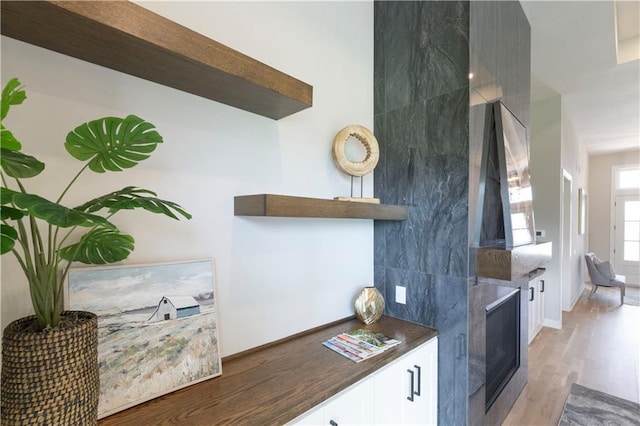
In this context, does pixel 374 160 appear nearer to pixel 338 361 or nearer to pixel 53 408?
pixel 338 361

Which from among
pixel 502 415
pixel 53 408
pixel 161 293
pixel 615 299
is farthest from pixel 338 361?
pixel 615 299

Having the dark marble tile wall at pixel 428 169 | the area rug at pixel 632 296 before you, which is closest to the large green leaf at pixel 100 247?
the dark marble tile wall at pixel 428 169

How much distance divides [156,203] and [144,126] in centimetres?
20

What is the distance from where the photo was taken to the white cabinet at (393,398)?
A: 3.64 ft

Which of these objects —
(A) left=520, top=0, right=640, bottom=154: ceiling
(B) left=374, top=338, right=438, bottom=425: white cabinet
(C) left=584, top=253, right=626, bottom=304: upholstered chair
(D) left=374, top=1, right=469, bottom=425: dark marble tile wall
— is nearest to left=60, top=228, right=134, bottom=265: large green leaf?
(B) left=374, top=338, right=438, bottom=425: white cabinet

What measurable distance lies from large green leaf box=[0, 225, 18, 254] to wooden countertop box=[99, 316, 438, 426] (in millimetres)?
671

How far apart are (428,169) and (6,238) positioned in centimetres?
174

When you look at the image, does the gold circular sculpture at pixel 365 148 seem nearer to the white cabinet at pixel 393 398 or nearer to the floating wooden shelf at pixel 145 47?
the floating wooden shelf at pixel 145 47

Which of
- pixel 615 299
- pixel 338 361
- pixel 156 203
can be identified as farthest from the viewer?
pixel 615 299

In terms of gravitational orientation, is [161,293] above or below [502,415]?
above

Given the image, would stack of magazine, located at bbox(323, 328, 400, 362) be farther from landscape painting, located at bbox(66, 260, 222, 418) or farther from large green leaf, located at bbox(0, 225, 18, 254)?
large green leaf, located at bbox(0, 225, 18, 254)

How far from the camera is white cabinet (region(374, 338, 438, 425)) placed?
1331 mm

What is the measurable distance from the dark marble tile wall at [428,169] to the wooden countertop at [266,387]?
0.93 feet

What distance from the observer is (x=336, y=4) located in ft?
5.76
